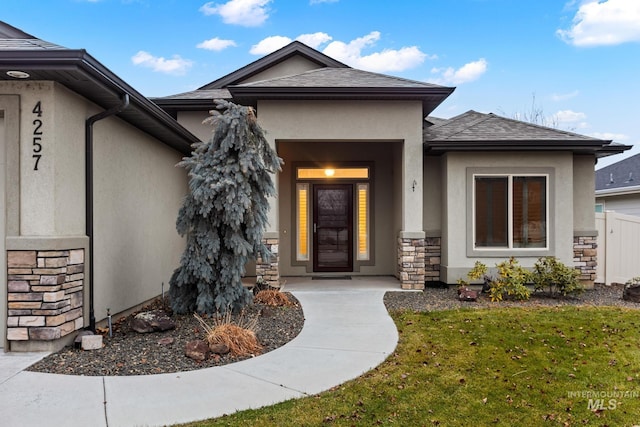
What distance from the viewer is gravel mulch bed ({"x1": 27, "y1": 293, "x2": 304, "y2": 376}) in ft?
13.6

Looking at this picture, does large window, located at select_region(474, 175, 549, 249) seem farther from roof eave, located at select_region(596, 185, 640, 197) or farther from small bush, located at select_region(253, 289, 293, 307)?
roof eave, located at select_region(596, 185, 640, 197)

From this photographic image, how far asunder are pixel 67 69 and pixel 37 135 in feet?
2.94

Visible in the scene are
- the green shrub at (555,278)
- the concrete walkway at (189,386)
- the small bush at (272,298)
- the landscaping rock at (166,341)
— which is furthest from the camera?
the green shrub at (555,278)

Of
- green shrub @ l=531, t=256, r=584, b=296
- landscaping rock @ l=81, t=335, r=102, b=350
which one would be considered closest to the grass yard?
green shrub @ l=531, t=256, r=584, b=296

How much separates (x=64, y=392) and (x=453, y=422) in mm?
3333

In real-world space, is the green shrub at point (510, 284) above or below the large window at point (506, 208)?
below

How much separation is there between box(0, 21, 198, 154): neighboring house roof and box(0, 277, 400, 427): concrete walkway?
3.06 m

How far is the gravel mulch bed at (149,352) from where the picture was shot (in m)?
4.15

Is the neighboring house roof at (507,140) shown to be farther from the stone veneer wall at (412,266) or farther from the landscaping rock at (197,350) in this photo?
the landscaping rock at (197,350)

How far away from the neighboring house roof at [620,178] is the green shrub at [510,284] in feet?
28.9

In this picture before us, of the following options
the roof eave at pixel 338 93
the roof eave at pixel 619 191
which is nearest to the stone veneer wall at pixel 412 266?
the roof eave at pixel 338 93

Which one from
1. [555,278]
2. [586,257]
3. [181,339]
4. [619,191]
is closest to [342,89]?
[181,339]

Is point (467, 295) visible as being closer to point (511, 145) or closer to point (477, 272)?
point (477, 272)

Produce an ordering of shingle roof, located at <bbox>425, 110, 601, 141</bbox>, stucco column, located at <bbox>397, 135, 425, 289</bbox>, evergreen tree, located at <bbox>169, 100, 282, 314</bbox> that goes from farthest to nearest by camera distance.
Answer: shingle roof, located at <bbox>425, 110, 601, 141</bbox>
stucco column, located at <bbox>397, 135, 425, 289</bbox>
evergreen tree, located at <bbox>169, 100, 282, 314</bbox>
